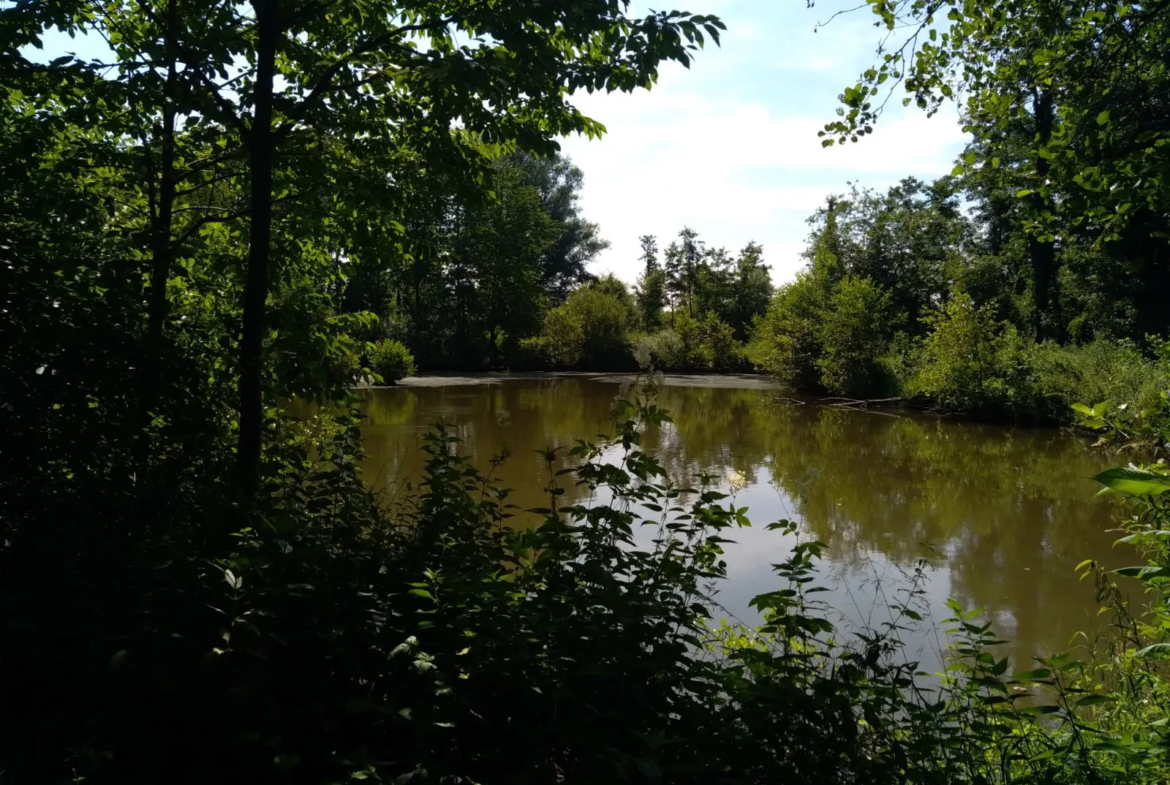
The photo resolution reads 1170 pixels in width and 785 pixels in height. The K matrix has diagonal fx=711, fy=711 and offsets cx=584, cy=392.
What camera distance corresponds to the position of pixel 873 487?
11969 mm

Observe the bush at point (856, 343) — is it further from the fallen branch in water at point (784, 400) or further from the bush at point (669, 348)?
the bush at point (669, 348)

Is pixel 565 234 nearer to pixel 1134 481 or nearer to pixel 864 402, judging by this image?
pixel 864 402

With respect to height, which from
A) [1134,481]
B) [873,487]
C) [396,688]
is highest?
[1134,481]

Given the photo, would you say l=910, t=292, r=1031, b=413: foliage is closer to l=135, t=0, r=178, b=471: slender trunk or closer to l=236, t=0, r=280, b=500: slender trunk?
l=236, t=0, r=280, b=500: slender trunk

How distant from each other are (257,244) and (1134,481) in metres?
3.48

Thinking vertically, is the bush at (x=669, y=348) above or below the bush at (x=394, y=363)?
above

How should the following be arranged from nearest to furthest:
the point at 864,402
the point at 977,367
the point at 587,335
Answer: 1. the point at 977,367
2. the point at 864,402
3. the point at 587,335

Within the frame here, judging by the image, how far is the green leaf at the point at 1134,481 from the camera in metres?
1.25

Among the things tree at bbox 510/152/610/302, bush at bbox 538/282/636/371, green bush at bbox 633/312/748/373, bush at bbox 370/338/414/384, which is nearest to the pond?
bush at bbox 370/338/414/384

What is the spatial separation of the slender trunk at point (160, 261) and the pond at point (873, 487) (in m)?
1.66

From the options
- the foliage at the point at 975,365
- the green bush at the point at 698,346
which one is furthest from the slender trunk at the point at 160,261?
the green bush at the point at 698,346

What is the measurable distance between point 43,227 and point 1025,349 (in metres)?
21.7

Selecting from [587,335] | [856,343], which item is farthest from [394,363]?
[856,343]

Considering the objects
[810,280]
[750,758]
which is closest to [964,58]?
[750,758]
